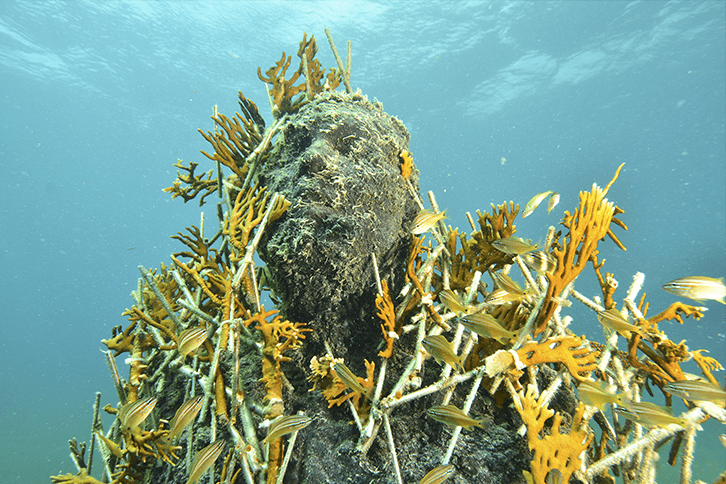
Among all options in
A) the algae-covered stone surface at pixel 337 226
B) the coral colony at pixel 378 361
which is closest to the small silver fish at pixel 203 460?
the coral colony at pixel 378 361

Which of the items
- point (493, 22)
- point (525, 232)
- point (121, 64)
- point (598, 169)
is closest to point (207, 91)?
point (121, 64)

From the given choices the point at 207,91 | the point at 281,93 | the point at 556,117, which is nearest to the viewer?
the point at 281,93

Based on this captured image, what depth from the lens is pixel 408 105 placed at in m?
45.7

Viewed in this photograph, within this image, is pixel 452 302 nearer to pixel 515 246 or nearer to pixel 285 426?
pixel 515 246

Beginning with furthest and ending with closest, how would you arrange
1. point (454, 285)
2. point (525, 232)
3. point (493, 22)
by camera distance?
point (525, 232)
point (493, 22)
point (454, 285)

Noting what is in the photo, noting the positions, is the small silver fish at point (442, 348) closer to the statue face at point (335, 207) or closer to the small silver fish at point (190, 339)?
the statue face at point (335, 207)

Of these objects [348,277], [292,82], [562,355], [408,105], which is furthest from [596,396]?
[408,105]

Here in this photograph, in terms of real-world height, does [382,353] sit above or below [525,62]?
below

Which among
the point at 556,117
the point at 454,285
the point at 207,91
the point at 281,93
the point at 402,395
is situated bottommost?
the point at 402,395

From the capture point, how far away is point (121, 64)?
118 feet

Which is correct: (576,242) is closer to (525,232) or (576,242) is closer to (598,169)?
(525,232)

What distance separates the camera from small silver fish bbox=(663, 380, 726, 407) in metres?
1.70

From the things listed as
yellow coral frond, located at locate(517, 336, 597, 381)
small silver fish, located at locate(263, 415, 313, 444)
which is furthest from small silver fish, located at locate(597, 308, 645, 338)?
small silver fish, located at locate(263, 415, 313, 444)

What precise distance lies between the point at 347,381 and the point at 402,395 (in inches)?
17.8
